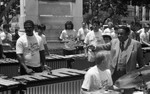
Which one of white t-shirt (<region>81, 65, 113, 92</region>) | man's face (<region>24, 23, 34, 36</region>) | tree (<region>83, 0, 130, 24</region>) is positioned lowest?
white t-shirt (<region>81, 65, 113, 92</region>)

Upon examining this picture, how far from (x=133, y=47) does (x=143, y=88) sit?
2.20 metres

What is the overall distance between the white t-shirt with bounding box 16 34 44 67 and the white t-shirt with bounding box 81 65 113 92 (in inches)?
105

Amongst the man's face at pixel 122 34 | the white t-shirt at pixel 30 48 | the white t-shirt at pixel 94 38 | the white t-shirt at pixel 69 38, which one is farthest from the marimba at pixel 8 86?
the white t-shirt at pixel 69 38

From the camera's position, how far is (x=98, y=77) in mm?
5324

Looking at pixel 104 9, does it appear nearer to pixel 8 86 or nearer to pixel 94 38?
pixel 94 38

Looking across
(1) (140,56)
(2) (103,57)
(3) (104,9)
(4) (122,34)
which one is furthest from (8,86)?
(3) (104,9)

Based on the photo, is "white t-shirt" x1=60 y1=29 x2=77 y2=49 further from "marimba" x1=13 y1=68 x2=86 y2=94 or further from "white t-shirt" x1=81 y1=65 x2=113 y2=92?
"white t-shirt" x1=81 y1=65 x2=113 y2=92

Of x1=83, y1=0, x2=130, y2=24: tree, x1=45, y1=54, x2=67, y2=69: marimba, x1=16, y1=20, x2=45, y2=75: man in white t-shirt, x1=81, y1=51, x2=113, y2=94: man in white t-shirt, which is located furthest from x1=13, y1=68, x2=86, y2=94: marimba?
x1=83, y1=0, x2=130, y2=24: tree

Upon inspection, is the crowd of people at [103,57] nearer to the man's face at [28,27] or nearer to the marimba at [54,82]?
the man's face at [28,27]

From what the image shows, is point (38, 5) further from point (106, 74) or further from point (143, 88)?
point (143, 88)

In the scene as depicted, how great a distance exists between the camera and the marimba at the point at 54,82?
632cm

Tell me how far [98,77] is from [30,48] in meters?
2.80

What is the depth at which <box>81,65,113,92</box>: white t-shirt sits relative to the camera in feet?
17.1

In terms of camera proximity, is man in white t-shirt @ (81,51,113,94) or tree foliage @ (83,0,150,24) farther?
tree foliage @ (83,0,150,24)
